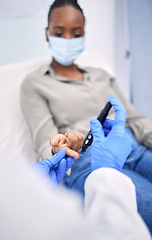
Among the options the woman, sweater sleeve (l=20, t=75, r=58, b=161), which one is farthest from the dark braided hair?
sweater sleeve (l=20, t=75, r=58, b=161)

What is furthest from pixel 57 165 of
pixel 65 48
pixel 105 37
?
pixel 105 37

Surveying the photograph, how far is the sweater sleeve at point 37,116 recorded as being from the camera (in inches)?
22.4

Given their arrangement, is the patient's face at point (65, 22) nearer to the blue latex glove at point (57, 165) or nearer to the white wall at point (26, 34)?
the white wall at point (26, 34)

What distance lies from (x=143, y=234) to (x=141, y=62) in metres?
0.94

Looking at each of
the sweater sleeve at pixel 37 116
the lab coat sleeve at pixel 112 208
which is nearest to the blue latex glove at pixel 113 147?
the lab coat sleeve at pixel 112 208

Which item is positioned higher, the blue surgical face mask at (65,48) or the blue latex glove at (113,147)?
the blue surgical face mask at (65,48)

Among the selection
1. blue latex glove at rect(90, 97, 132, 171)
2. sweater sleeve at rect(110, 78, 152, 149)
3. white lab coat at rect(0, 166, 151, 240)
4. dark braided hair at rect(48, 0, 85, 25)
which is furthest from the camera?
sweater sleeve at rect(110, 78, 152, 149)

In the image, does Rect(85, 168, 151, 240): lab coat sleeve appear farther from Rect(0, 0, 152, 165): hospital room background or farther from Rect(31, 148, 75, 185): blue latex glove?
Rect(0, 0, 152, 165): hospital room background

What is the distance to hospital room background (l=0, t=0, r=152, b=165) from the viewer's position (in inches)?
20.5

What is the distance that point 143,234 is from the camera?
0.23 meters

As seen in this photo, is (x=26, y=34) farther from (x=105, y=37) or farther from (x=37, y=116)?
(x=105, y=37)

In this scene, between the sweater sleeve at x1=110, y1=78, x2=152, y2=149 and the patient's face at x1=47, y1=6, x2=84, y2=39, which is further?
the sweater sleeve at x1=110, y1=78, x2=152, y2=149

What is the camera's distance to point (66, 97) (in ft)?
1.97

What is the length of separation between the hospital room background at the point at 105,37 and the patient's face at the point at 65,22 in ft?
0.08
